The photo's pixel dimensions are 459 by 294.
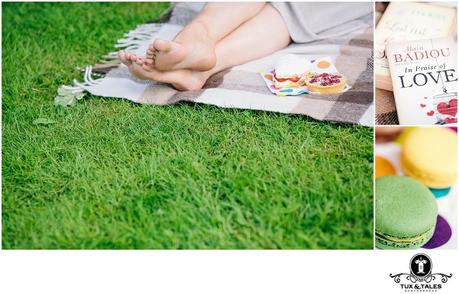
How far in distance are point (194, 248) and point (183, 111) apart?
0.39 m

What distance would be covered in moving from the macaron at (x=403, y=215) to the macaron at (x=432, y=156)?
11 centimetres

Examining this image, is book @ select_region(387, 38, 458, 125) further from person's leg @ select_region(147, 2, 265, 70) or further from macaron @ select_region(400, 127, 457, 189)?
person's leg @ select_region(147, 2, 265, 70)

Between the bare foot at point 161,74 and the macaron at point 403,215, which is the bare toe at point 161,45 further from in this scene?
the macaron at point 403,215

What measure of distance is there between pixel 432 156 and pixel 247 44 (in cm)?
60

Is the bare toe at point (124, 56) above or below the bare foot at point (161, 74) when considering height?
above

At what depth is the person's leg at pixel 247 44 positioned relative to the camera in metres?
1.49
